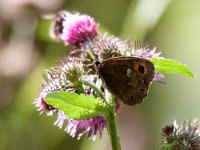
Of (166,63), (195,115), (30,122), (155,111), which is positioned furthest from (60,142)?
(166,63)

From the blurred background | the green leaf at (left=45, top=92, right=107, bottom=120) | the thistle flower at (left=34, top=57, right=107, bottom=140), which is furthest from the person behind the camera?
the blurred background

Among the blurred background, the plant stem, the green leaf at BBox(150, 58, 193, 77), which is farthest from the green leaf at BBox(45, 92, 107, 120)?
the blurred background

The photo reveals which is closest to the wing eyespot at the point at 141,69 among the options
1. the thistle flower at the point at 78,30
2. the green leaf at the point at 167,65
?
the green leaf at the point at 167,65

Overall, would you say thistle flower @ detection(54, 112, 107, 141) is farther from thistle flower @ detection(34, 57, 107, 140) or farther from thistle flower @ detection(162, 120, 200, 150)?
thistle flower @ detection(162, 120, 200, 150)

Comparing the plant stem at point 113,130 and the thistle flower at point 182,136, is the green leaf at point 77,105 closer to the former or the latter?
the plant stem at point 113,130

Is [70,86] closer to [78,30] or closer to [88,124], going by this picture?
[88,124]

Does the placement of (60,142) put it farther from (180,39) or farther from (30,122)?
(180,39)
